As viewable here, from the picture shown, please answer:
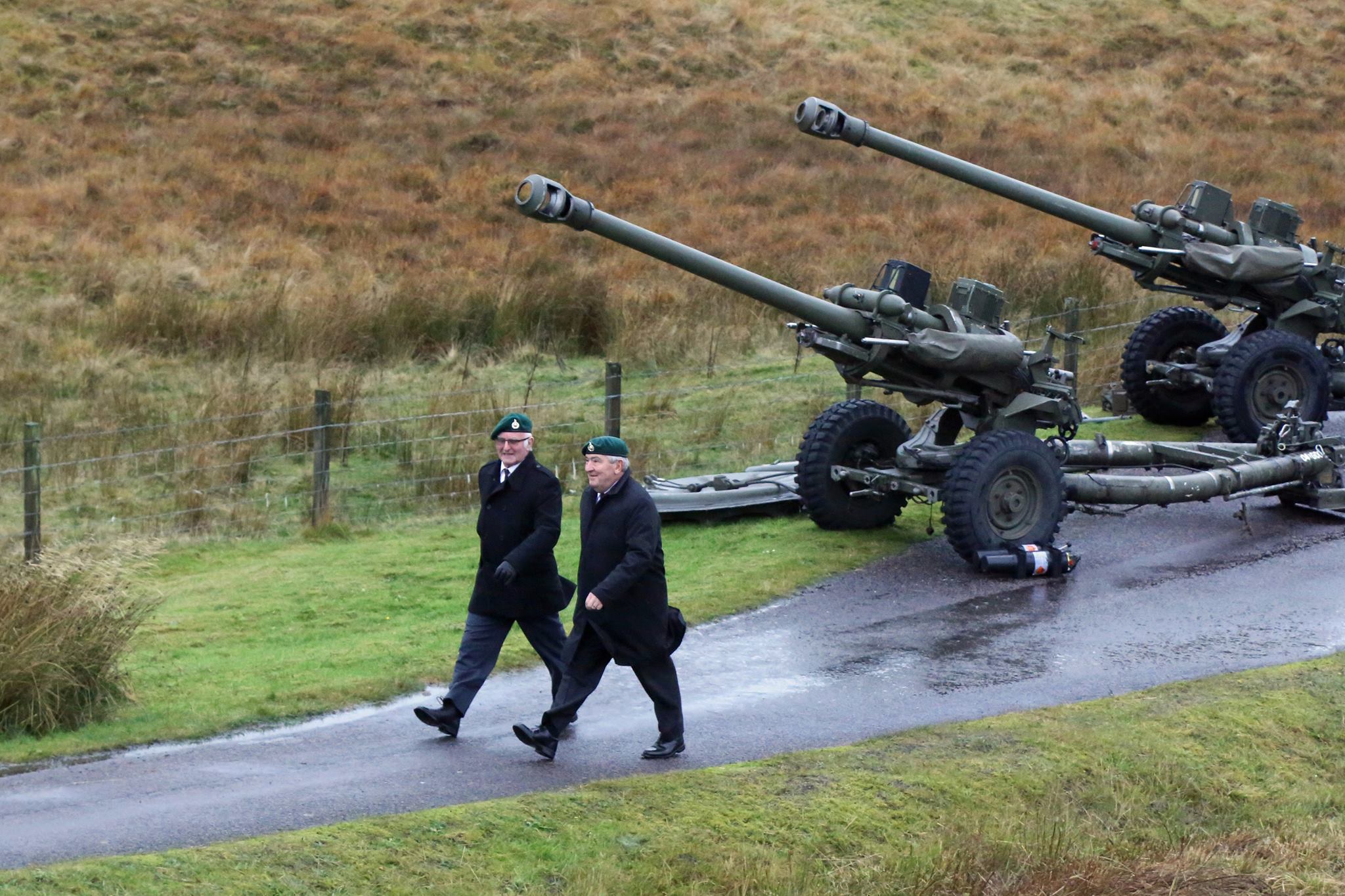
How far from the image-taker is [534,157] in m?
34.9

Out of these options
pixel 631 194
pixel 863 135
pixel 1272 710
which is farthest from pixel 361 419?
pixel 631 194

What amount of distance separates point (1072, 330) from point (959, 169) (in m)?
5.33

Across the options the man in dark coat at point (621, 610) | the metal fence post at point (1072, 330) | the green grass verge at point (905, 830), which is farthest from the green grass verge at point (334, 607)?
the metal fence post at point (1072, 330)

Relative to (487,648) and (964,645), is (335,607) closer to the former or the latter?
(487,648)

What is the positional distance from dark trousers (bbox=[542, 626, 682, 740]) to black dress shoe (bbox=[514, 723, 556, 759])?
0.15ft

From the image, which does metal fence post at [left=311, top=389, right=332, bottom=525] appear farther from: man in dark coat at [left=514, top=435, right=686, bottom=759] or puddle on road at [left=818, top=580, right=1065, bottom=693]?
man in dark coat at [left=514, top=435, right=686, bottom=759]

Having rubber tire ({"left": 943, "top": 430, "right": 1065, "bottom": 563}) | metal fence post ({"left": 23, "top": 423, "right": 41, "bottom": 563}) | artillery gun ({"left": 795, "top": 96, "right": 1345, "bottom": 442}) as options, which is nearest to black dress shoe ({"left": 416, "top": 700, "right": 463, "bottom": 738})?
rubber tire ({"left": 943, "top": 430, "right": 1065, "bottom": 563})

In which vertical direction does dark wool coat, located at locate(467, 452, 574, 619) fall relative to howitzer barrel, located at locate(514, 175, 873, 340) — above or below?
below

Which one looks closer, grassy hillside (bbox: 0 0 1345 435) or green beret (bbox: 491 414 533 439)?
green beret (bbox: 491 414 533 439)

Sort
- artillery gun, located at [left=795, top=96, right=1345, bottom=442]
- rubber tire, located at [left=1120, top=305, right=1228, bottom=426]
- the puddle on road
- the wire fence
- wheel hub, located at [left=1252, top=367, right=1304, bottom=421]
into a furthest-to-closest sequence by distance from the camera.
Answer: rubber tire, located at [left=1120, top=305, right=1228, bottom=426] < wheel hub, located at [left=1252, top=367, right=1304, bottom=421] < artillery gun, located at [left=795, top=96, right=1345, bottom=442] < the wire fence < the puddle on road

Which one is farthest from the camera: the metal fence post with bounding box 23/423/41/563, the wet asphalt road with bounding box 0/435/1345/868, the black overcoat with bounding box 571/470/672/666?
the metal fence post with bounding box 23/423/41/563

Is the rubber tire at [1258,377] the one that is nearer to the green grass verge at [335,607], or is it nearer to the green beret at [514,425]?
the green grass verge at [335,607]

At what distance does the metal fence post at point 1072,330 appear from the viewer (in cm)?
1814

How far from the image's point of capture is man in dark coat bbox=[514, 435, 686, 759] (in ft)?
26.6
